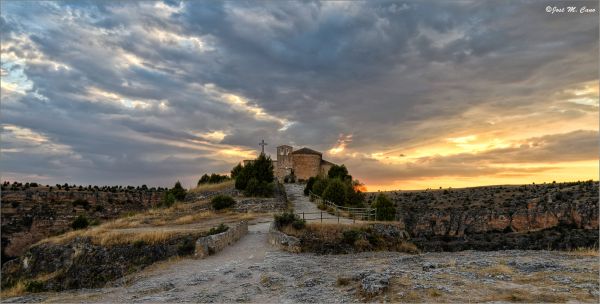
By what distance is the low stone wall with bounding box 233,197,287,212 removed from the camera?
118 feet

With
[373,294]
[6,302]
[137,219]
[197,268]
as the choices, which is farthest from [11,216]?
[373,294]

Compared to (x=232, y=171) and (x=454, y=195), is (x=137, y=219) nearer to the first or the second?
(x=232, y=171)

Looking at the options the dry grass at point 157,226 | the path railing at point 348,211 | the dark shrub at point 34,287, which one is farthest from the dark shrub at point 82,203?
the dark shrub at point 34,287

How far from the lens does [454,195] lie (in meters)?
69.9

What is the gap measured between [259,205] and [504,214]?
101 feet

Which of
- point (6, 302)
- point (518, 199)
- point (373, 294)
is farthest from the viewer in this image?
point (518, 199)

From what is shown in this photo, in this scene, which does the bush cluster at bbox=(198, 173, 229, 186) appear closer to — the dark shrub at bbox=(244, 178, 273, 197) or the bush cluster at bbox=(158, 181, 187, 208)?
the bush cluster at bbox=(158, 181, 187, 208)

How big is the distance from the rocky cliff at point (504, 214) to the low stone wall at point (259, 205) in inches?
515

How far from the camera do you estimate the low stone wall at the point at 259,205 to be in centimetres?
3609

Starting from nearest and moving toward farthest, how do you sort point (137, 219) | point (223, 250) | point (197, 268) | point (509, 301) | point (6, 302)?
point (509, 301) < point (6, 302) < point (197, 268) < point (223, 250) < point (137, 219)

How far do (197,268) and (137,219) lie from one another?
20110 millimetres

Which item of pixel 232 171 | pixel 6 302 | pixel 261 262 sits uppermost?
pixel 232 171

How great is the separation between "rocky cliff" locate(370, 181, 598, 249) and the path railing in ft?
28.3

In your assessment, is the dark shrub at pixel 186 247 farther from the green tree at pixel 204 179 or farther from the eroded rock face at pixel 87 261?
the green tree at pixel 204 179
